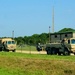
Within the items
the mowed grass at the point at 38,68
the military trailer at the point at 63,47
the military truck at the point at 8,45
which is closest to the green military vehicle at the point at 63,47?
the military trailer at the point at 63,47

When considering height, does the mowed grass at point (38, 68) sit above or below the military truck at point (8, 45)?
below

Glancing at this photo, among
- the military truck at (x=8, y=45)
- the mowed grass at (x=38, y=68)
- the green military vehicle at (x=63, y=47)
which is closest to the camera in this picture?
the mowed grass at (x=38, y=68)

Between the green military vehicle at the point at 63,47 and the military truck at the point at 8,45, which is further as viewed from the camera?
the military truck at the point at 8,45

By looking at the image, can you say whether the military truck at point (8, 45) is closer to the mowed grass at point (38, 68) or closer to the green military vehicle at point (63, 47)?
the green military vehicle at point (63, 47)

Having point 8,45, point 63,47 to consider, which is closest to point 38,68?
point 63,47

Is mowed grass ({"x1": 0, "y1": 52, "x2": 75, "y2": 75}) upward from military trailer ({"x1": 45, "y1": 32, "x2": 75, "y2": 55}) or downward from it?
downward

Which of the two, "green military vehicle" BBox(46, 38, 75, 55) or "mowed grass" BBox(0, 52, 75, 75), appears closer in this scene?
"mowed grass" BBox(0, 52, 75, 75)

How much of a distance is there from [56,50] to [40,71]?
84.8ft

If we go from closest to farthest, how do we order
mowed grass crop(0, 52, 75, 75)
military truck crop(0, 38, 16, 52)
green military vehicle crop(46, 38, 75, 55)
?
1. mowed grass crop(0, 52, 75, 75)
2. green military vehicle crop(46, 38, 75, 55)
3. military truck crop(0, 38, 16, 52)

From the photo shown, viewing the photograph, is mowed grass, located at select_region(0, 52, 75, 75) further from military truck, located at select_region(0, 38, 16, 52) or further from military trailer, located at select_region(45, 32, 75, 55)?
military truck, located at select_region(0, 38, 16, 52)

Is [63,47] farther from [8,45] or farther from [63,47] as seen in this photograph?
[8,45]

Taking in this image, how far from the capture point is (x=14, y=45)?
6194 cm

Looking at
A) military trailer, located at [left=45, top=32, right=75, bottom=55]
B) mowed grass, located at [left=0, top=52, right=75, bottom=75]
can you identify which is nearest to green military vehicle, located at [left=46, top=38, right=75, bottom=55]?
military trailer, located at [left=45, top=32, right=75, bottom=55]

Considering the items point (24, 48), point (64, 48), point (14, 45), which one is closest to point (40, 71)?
point (64, 48)
